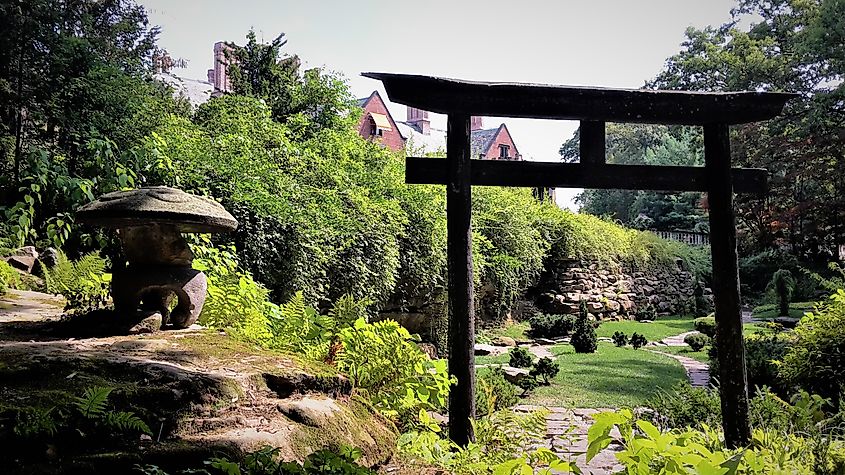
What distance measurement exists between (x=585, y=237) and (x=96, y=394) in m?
16.1

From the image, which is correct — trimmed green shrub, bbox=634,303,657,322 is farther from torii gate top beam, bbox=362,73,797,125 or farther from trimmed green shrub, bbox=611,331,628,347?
torii gate top beam, bbox=362,73,797,125

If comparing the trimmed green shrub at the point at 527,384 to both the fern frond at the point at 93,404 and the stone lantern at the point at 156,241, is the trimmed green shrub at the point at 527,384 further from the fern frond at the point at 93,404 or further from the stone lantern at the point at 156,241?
the fern frond at the point at 93,404

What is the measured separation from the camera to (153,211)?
3441 mm

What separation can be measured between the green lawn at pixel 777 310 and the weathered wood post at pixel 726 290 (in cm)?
1401

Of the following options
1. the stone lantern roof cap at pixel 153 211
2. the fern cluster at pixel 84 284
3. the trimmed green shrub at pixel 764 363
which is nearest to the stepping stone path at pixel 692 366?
the trimmed green shrub at pixel 764 363

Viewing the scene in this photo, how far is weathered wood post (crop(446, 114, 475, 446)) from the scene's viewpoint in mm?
4082

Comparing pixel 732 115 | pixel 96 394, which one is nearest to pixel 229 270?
pixel 96 394

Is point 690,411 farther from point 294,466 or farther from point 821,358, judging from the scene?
point 294,466

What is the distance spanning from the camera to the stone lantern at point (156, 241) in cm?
349

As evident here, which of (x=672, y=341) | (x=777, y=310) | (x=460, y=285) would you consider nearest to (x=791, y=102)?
(x=777, y=310)

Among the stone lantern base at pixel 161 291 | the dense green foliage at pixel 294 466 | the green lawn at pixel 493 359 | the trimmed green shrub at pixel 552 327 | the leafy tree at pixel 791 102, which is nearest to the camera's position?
the dense green foliage at pixel 294 466

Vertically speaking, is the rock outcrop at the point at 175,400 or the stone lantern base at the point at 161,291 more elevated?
the stone lantern base at the point at 161,291

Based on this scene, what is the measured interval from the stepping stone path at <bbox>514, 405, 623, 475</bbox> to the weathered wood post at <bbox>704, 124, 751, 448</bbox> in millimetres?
927

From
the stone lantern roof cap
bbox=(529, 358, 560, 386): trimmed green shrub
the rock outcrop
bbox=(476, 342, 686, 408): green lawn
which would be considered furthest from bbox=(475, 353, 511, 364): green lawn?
the stone lantern roof cap
